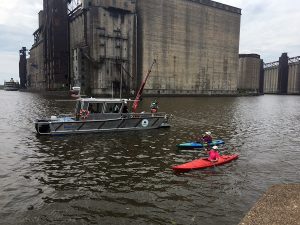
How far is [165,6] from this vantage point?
9381cm

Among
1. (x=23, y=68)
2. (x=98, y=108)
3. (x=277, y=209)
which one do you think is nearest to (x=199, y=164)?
(x=277, y=209)

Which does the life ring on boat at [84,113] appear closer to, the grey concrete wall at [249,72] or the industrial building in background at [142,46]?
the industrial building in background at [142,46]

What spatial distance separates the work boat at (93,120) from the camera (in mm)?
23766

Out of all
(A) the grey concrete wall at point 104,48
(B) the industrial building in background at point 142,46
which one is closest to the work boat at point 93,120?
(A) the grey concrete wall at point 104,48

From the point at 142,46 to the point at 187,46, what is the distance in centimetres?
1981

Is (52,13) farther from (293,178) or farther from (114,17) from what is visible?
(293,178)

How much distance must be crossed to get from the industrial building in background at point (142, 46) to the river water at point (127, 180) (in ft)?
203

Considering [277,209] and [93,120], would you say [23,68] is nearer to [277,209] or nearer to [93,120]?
[93,120]

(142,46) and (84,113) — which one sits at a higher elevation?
(142,46)

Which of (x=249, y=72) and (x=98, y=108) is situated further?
(x=249, y=72)

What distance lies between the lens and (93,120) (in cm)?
2473

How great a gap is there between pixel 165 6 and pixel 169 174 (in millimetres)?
87566

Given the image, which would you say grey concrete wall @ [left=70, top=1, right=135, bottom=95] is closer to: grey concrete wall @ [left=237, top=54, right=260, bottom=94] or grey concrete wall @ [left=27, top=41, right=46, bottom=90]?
grey concrete wall @ [left=27, top=41, right=46, bottom=90]

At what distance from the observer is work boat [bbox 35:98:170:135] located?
23766 millimetres
